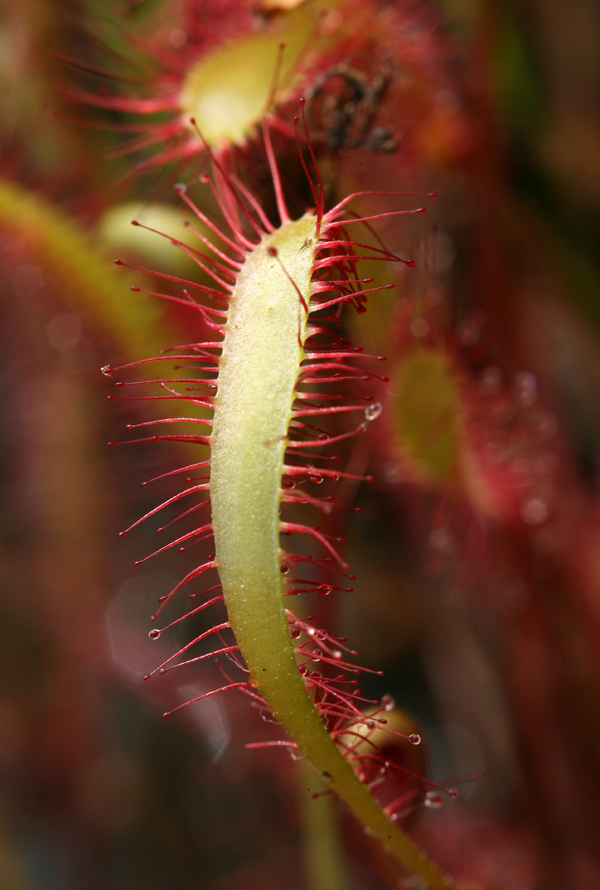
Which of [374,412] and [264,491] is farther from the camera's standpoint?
[374,412]

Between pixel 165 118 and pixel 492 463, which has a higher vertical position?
pixel 165 118

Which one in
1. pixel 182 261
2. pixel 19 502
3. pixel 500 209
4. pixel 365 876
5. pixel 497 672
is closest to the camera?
pixel 182 261

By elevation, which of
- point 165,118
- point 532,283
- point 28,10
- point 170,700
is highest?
point 28,10

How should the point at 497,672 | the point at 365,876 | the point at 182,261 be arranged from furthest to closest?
the point at 497,672 → the point at 365,876 → the point at 182,261

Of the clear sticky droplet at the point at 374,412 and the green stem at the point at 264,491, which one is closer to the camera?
the green stem at the point at 264,491

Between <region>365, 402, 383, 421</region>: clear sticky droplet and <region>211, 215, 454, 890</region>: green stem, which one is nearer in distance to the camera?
<region>211, 215, 454, 890</region>: green stem

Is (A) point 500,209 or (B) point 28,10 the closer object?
(B) point 28,10

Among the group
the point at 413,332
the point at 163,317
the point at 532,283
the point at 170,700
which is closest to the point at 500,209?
the point at 532,283

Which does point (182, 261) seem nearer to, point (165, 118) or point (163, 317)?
point (163, 317)
